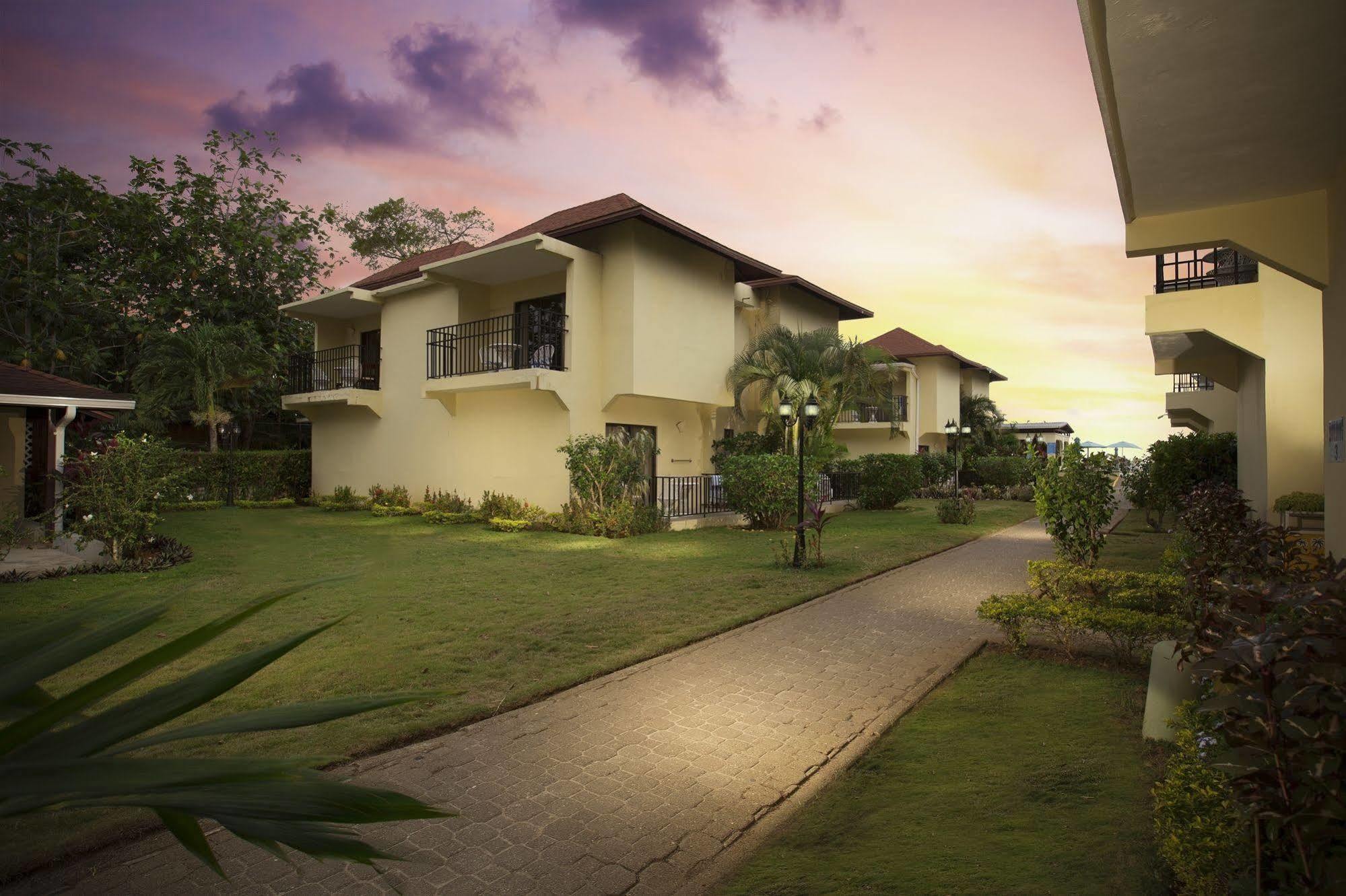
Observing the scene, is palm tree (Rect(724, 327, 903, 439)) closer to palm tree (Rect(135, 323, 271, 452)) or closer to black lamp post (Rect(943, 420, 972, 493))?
black lamp post (Rect(943, 420, 972, 493))

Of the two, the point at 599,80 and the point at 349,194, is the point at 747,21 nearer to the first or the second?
the point at 599,80

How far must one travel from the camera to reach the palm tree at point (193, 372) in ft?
76.6

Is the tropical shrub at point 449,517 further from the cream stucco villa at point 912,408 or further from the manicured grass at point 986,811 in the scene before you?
the cream stucco villa at point 912,408

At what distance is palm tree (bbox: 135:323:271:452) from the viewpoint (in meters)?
23.3

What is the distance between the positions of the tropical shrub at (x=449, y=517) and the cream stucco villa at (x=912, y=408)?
17519mm

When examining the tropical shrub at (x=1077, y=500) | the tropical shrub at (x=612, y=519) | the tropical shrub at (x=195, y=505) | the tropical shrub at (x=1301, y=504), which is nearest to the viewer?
the tropical shrub at (x=1077, y=500)

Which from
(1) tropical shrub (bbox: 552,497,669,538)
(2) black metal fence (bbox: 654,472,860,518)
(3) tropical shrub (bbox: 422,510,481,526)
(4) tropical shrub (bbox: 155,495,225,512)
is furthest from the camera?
(4) tropical shrub (bbox: 155,495,225,512)

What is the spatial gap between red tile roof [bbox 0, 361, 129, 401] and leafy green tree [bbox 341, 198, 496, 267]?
22.2 metres

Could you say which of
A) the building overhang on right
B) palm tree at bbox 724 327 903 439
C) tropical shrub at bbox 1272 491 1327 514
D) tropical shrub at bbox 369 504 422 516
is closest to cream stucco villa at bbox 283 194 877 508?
palm tree at bbox 724 327 903 439

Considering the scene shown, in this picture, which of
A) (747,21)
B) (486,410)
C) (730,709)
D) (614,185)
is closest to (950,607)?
(730,709)

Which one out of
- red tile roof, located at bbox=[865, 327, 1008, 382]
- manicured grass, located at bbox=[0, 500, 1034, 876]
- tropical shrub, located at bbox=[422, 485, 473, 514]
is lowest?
manicured grass, located at bbox=[0, 500, 1034, 876]

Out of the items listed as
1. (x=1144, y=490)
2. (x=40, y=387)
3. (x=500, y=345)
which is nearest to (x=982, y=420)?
(x=1144, y=490)

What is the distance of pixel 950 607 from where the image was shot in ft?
29.1

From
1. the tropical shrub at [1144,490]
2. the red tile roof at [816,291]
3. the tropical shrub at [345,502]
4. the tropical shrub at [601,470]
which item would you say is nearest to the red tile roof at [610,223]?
the red tile roof at [816,291]
